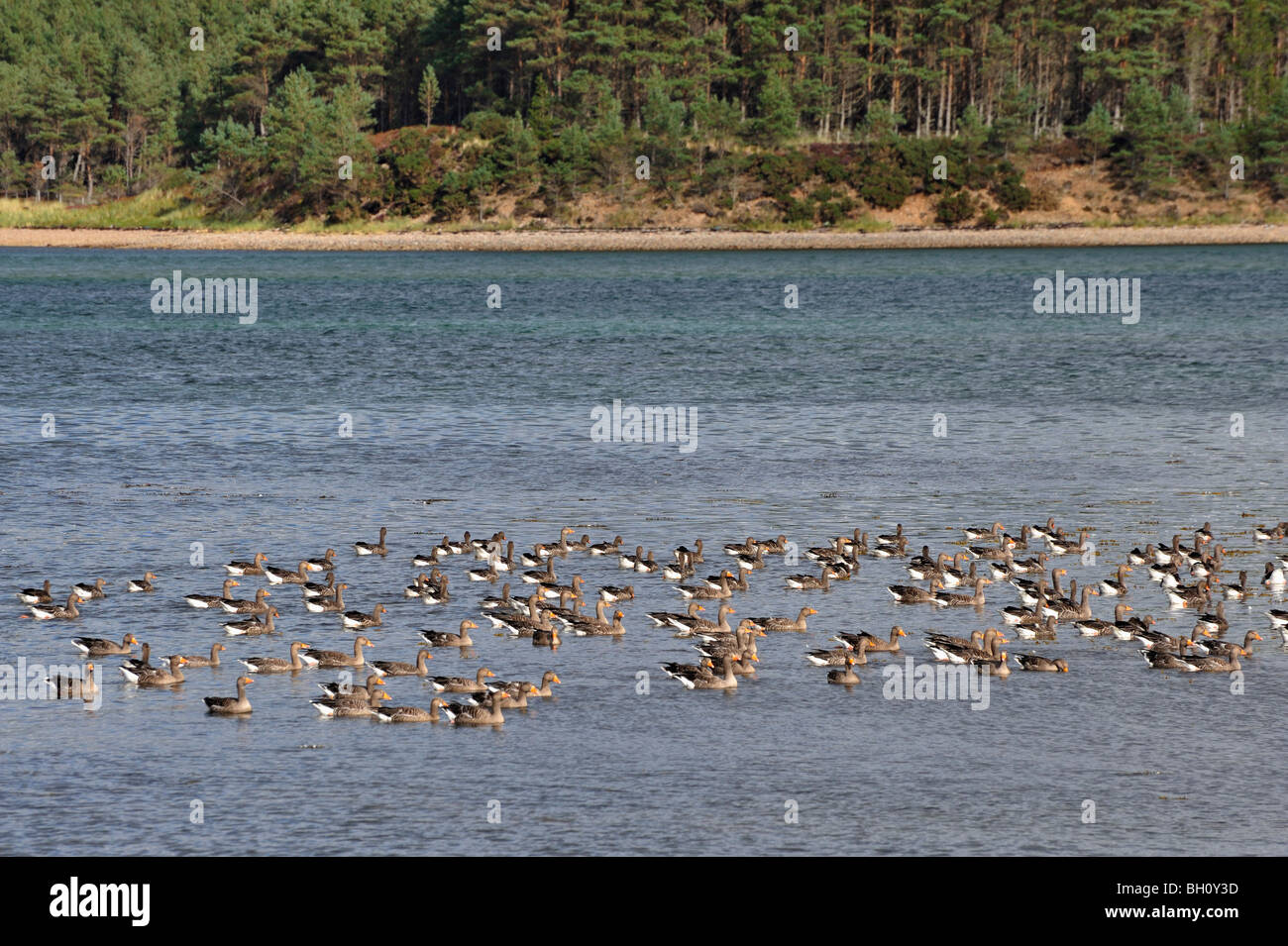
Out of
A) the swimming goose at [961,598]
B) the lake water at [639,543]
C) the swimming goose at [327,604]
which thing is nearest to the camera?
the lake water at [639,543]

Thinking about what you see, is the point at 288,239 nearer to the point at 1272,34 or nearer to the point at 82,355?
the point at 82,355

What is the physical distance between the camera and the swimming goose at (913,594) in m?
28.7

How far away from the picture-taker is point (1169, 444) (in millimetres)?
44781

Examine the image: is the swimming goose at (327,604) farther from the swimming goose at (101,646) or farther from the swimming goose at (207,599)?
the swimming goose at (101,646)

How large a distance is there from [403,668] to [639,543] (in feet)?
32.5

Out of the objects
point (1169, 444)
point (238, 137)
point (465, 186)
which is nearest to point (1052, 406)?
point (1169, 444)

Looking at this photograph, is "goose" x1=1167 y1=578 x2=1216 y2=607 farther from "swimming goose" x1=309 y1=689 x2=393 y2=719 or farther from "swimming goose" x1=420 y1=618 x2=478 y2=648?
"swimming goose" x1=309 y1=689 x2=393 y2=719

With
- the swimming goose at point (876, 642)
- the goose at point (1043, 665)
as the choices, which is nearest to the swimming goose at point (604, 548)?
the swimming goose at point (876, 642)

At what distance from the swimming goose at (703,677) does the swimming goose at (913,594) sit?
5601 millimetres

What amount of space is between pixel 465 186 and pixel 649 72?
83.2 feet

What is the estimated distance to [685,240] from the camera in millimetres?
163375

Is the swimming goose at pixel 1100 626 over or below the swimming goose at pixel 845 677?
over

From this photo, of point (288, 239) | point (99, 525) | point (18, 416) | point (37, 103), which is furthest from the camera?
point (37, 103)
